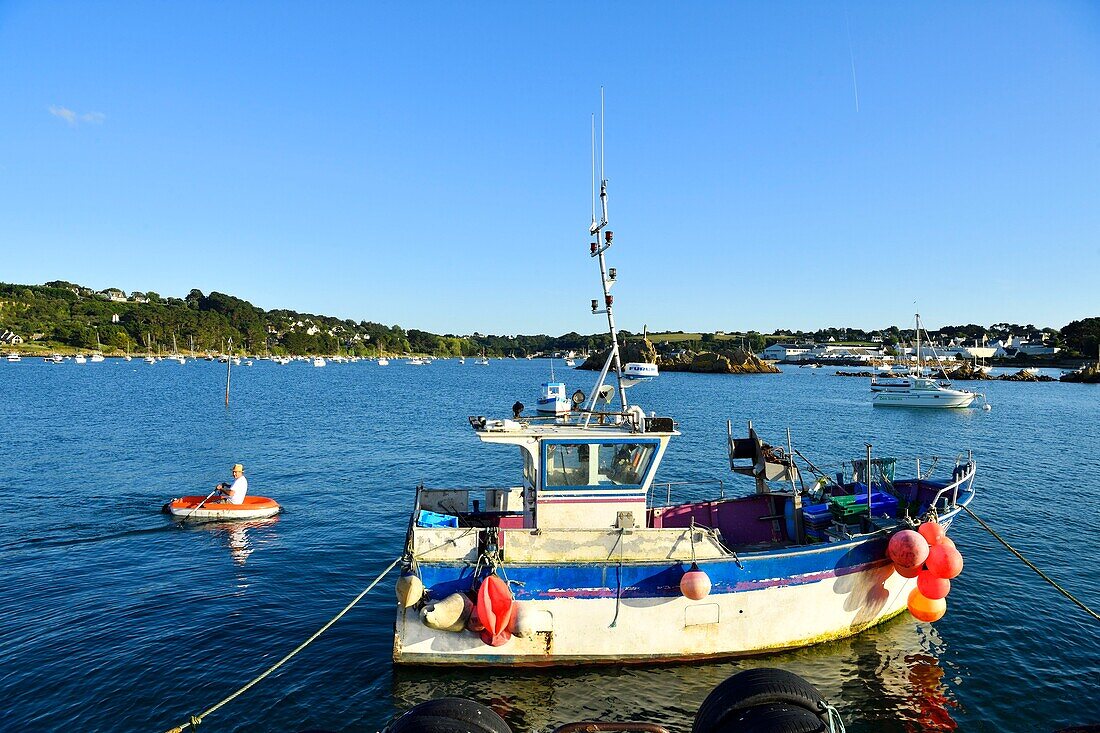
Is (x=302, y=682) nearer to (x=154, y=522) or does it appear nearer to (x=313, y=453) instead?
(x=154, y=522)

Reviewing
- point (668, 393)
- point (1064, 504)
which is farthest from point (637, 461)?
point (668, 393)

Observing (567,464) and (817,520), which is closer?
(567,464)

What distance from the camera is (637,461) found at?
38.5ft

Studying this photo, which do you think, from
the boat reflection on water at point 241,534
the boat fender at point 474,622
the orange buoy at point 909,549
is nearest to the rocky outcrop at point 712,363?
the boat reflection on water at point 241,534

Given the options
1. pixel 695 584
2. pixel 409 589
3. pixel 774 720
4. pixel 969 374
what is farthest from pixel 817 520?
pixel 969 374

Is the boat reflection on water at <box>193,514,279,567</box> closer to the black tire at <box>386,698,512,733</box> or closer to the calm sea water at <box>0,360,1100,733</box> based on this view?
the calm sea water at <box>0,360,1100,733</box>

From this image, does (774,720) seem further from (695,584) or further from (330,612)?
(330,612)

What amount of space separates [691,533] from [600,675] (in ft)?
9.32

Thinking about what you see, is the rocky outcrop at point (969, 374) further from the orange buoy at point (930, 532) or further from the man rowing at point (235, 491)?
the man rowing at point (235, 491)

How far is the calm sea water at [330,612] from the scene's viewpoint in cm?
990

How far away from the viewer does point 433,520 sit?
38.2 ft

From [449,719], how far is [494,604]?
387 cm

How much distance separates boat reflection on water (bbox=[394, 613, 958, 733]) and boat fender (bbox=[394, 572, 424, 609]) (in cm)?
161

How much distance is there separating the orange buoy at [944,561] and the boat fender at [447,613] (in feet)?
27.2
